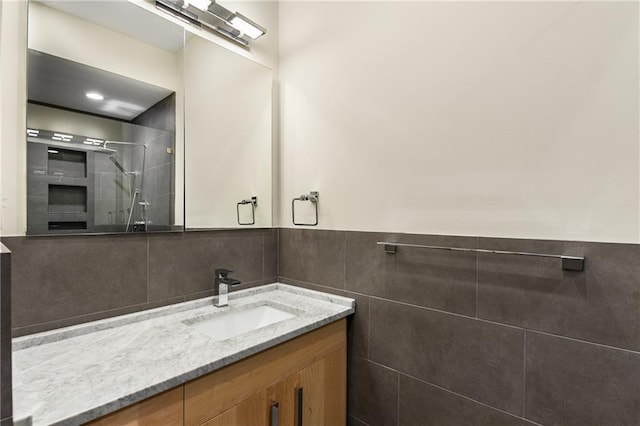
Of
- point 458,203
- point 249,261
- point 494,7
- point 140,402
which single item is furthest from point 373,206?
point 140,402

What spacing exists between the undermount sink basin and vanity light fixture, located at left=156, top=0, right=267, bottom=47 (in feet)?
4.72

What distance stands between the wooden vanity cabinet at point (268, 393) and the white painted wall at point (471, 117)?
0.63 metres

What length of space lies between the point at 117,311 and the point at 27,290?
303mm

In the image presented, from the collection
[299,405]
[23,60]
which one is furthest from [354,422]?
[23,60]

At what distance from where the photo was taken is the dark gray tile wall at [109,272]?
109cm

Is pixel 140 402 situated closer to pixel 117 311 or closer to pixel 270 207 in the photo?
pixel 117 311

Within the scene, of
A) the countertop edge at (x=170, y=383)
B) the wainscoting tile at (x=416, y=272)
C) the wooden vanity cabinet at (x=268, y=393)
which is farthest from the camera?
the wainscoting tile at (x=416, y=272)

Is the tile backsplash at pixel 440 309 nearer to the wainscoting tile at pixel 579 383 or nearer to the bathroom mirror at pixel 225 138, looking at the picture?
the wainscoting tile at pixel 579 383

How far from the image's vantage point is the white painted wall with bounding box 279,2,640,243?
3.14ft

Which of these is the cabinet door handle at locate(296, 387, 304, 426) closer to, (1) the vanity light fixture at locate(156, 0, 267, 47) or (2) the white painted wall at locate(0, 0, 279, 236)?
(2) the white painted wall at locate(0, 0, 279, 236)

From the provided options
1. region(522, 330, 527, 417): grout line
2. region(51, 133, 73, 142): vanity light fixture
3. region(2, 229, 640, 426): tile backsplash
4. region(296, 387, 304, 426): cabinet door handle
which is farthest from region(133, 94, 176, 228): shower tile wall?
region(522, 330, 527, 417): grout line

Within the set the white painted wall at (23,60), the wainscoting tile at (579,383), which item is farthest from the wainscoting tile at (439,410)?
the white painted wall at (23,60)

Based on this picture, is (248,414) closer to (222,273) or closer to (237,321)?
(237,321)

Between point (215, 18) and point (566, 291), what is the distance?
6.30 feet
